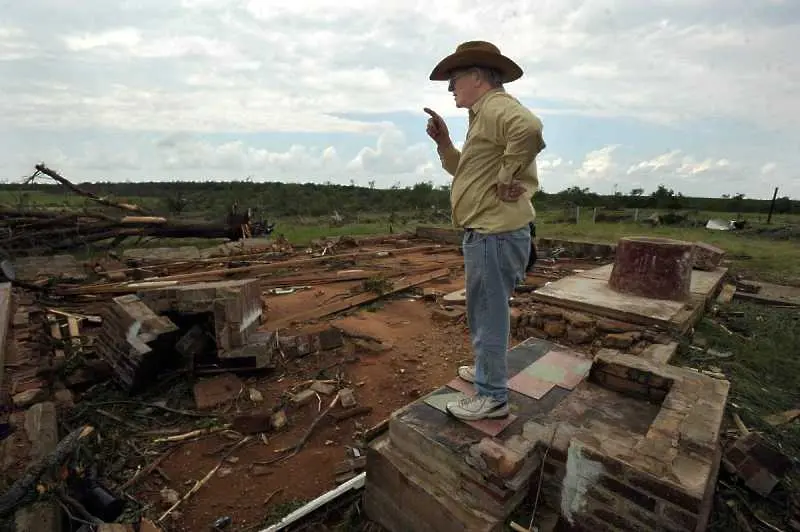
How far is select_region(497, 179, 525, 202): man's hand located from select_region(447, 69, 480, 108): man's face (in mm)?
538

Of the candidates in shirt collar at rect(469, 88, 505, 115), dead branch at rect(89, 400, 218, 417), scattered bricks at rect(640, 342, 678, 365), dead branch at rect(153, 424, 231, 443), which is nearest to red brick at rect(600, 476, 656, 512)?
shirt collar at rect(469, 88, 505, 115)

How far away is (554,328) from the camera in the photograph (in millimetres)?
5348

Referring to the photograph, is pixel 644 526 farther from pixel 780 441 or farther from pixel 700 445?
pixel 780 441

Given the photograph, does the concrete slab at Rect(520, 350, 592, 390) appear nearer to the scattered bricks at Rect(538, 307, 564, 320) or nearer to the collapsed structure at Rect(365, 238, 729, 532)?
the collapsed structure at Rect(365, 238, 729, 532)

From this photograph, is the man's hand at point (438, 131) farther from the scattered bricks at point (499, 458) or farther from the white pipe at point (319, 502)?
the white pipe at point (319, 502)

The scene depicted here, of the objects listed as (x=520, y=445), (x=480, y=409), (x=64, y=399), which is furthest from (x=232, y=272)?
(x=520, y=445)

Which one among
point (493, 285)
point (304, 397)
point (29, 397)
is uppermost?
point (493, 285)

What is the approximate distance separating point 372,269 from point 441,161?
6.76m

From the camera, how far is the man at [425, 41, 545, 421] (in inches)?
88.0

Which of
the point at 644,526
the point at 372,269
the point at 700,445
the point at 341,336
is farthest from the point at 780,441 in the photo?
the point at 372,269

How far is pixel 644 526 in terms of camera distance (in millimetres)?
2043

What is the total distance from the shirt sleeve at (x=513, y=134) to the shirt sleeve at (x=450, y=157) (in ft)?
1.63

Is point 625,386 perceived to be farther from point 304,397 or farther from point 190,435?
point 190,435

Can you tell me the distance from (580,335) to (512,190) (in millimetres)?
3497
